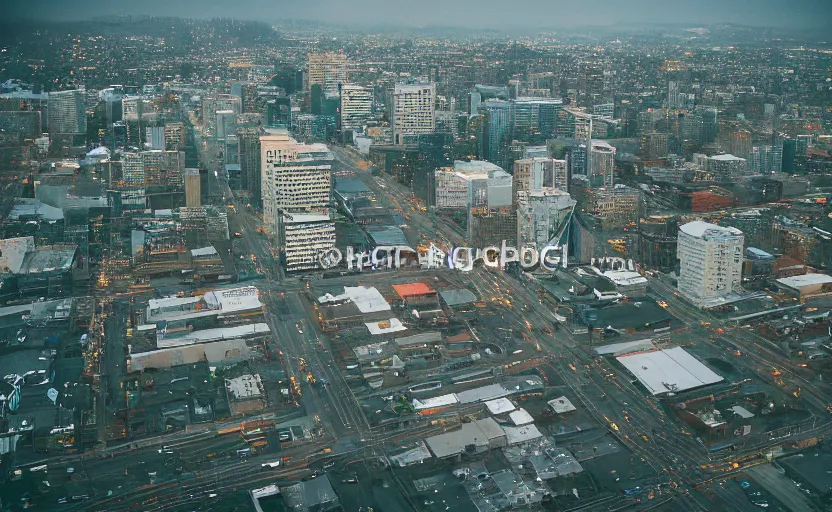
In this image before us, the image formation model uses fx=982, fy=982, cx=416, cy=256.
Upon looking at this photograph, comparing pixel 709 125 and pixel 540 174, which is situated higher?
pixel 709 125

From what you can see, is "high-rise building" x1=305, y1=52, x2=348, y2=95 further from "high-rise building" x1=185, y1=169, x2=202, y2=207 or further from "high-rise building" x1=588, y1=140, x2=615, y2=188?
"high-rise building" x1=185, y1=169, x2=202, y2=207

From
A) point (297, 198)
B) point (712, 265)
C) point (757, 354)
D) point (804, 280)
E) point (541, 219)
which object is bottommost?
point (757, 354)

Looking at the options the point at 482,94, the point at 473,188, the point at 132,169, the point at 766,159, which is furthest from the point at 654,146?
the point at 132,169

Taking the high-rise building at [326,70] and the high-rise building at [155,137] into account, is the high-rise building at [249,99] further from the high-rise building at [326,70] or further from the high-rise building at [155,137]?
the high-rise building at [155,137]

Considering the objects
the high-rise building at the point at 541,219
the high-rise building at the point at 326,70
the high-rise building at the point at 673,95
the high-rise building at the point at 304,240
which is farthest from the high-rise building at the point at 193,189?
the high-rise building at the point at 673,95

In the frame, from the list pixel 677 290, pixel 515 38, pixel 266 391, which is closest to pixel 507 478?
pixel 266 391

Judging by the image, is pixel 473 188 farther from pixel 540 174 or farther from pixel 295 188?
pixel 295 188
